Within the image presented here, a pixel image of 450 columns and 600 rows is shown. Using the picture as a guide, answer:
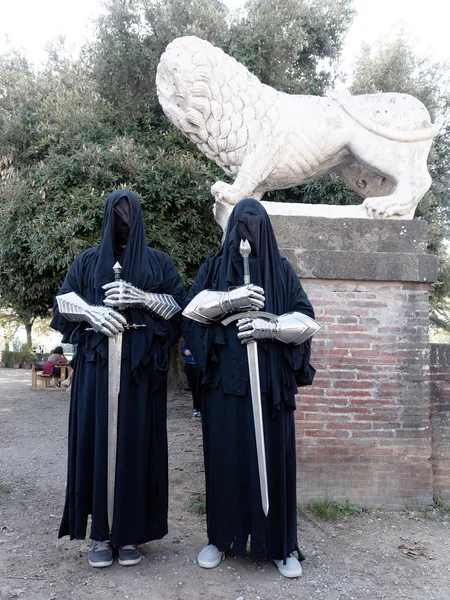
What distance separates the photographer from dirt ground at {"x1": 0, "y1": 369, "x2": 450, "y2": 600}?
2922mm

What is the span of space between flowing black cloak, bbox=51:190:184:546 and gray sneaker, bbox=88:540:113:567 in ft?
0.42

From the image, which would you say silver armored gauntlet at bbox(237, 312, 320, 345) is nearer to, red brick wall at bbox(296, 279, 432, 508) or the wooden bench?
red brick wall at bbox(296, 279, 432, 508)

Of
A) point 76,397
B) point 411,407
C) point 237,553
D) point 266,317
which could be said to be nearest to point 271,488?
point 237,553

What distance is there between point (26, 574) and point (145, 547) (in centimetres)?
74

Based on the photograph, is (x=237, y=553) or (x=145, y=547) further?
(x=145, y=547)

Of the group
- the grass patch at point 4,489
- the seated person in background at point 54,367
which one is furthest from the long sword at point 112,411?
the seated person in background at point 54,367

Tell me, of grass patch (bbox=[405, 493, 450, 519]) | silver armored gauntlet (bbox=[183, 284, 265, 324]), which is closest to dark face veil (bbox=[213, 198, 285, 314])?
silver armored gauntlet (bbox=[183, 284, 265, 324])

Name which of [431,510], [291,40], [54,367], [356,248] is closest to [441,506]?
[431,510]

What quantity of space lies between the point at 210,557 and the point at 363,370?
205 centimetres

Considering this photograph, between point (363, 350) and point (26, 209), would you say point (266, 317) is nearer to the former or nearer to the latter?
point (363, 350)

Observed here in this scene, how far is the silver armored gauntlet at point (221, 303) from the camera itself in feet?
9.61

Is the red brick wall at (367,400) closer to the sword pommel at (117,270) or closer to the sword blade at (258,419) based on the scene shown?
the sword blade at (258,419)

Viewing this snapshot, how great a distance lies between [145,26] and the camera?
9.67 meters

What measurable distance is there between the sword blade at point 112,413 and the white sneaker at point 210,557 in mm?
604
